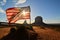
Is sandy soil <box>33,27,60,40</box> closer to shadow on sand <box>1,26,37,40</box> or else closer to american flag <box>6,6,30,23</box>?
shadow on sand <box>1,26,37,40</box>

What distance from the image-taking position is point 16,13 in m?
4.61

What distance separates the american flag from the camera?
4516 millimetres

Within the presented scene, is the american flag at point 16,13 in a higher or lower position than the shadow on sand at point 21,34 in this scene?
higher

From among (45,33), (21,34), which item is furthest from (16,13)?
(45,33)

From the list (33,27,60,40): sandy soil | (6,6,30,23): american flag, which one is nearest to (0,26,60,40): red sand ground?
(33,27,60,40): sandy soil

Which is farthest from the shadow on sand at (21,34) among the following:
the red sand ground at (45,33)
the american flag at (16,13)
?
the american flag at (16,13)

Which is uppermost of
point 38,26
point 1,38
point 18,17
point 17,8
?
point 17,8

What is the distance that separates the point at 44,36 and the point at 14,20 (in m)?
1.07

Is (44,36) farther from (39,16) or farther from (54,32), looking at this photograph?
(39,16)

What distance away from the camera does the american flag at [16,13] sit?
4.52 m

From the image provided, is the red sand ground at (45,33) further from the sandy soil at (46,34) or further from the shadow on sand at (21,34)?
the shadow on sand at (21,34)

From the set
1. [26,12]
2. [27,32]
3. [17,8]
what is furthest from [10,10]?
[27,32]

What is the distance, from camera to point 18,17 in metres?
4.57

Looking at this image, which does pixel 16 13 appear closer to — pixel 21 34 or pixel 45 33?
pixel 21 34
